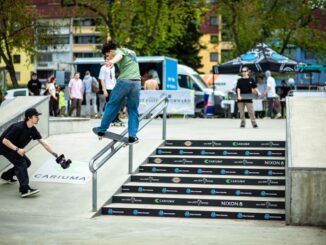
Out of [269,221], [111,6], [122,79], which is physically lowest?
[269,221]

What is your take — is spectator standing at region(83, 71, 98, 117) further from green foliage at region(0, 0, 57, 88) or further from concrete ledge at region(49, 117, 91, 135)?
concrete ledge at region(49, 117, 91, 135)

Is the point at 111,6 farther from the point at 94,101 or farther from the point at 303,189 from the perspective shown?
the point at 303,189

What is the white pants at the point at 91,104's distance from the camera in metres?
26.7

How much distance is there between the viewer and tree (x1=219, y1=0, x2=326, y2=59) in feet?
132

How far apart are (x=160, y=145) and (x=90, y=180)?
1910mm

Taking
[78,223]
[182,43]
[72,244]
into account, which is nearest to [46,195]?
[78,223]

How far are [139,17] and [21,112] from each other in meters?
21.2

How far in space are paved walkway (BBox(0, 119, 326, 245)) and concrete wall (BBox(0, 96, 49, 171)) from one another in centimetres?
90

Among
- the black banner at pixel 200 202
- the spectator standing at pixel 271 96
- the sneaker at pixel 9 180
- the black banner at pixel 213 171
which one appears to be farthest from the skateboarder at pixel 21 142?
the spectator standing at pixel 271 96

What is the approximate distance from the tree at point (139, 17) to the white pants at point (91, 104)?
6.50 m

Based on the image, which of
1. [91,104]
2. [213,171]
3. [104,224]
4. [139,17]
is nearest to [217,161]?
[213,171]

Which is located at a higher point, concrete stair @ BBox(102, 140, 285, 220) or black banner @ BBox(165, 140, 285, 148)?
black banner @ BBox(165, 140, 285, 148)

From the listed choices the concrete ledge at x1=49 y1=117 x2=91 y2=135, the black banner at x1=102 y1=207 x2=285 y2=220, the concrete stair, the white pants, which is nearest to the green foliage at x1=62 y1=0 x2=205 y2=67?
the white pants

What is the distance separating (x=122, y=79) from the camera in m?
11.7
